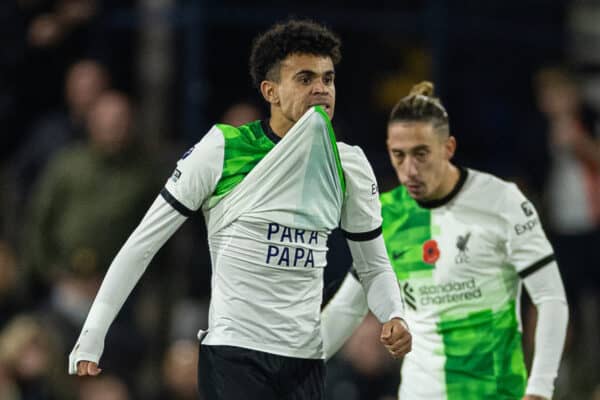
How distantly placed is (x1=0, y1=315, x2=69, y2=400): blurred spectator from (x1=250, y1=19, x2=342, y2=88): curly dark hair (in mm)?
4057

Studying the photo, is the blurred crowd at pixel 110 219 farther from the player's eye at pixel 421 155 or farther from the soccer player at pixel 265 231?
the soccer player at pixel 265 231

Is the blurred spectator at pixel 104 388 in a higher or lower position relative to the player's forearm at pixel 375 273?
lower

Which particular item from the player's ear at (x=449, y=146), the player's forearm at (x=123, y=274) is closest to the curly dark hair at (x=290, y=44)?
the player's forearm at (x=123, y=274)

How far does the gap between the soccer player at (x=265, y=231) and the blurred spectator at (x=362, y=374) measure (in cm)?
336

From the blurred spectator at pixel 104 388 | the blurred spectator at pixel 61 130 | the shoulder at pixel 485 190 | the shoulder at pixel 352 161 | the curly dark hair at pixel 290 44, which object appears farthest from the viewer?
the blurred spectator at pixel 61 130

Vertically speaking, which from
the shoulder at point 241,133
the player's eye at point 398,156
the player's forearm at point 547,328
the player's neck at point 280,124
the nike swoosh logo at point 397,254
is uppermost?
the player's neck at point 280,124

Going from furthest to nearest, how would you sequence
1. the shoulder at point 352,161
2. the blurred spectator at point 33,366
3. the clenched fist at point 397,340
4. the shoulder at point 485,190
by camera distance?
the blurred spectator at point 33,366
the shoulder at point 485,190
the shoulder at point 352,161
the clenched fist at point 397,340

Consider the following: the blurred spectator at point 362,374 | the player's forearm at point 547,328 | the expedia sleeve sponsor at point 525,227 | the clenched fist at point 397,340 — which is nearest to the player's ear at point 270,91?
the clenched fist at point 397,340

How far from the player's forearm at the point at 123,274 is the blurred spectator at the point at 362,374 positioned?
11.7ft

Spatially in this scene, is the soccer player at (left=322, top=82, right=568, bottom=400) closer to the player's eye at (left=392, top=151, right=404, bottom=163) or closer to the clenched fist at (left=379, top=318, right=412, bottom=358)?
the player's eye at (left=392, top=151, right=404, bottom=163)

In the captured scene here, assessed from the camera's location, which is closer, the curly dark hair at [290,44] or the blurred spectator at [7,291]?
the curly dark hair at [290,44]

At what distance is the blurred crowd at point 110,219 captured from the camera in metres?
8.58

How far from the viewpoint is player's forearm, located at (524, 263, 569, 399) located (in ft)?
18.4

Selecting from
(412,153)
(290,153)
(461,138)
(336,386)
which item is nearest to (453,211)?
(412,153)
